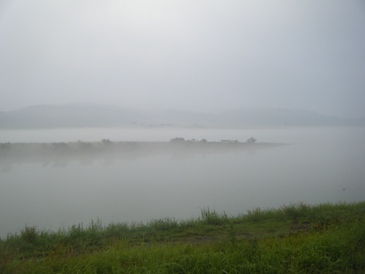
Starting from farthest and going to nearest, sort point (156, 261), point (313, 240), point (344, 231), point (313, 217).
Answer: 1. point (313, 217)
2. point (344, 231)
3. point (313, 240)
4. point (156, 261)

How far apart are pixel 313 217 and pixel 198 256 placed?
381cm

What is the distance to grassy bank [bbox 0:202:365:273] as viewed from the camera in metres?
3.29

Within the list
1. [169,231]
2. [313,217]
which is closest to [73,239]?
[169,231]

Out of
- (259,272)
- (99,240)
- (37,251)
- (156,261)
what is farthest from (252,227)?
(37,251)

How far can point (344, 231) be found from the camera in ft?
14.2

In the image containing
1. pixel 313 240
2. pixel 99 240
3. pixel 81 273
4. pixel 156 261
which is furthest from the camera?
pixel 99 240

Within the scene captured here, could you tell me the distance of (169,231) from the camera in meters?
5.37

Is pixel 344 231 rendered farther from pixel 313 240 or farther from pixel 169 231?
pixel 169 231

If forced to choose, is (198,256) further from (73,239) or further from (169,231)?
(73,239)

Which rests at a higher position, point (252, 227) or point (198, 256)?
point (198, 256)

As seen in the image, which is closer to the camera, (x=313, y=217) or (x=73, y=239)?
(x=73, y=239)

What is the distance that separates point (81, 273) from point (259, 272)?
7.30 feet

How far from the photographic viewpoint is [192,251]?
3.72 m

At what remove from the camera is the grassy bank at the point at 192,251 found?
3.29m
